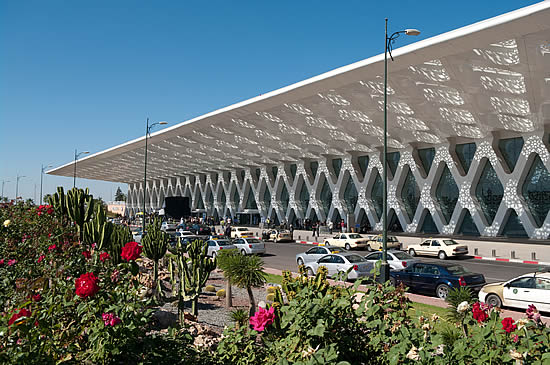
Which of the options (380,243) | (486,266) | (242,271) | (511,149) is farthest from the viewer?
(511,149)

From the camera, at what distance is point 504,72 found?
23531mm

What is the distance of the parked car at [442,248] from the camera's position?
1132 inches

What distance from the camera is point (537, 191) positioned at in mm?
36781

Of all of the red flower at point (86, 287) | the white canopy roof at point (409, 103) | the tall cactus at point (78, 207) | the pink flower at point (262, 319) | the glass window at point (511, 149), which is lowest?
the pink flower at point (262, 319)

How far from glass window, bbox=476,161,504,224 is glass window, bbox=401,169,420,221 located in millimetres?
7146

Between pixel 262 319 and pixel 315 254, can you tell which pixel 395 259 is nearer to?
pixel 315 254

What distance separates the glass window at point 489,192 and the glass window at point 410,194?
7146mm

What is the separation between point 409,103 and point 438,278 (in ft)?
57.1

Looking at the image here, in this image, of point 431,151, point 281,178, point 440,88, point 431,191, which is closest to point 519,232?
point 431,191

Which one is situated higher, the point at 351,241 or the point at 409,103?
the point at 409,103

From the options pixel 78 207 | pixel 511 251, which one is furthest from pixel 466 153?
pixel 78 207

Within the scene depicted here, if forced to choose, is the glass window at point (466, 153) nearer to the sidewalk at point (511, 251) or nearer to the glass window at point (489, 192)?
the glass window at point (489, 192)

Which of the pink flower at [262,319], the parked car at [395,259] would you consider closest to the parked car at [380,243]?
the parked car at [395,259]

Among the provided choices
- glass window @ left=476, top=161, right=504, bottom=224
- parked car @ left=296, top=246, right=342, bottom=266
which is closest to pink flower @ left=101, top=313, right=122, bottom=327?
parked car @ left=296, top=246, right=342, bottom=266
